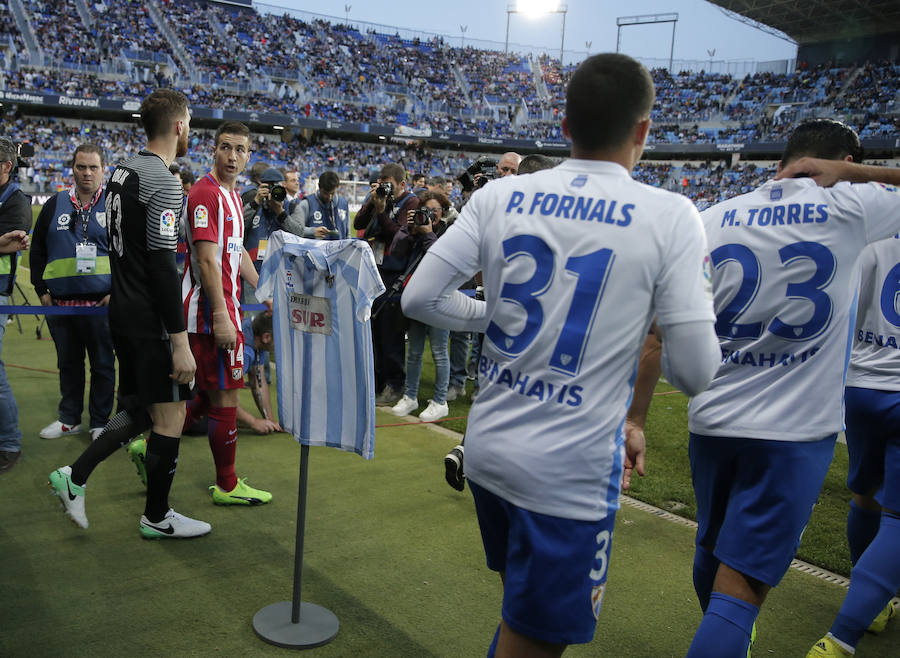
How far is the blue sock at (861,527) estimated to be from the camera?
305 centimetres

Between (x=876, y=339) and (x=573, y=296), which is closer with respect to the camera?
(x=573, y=296)

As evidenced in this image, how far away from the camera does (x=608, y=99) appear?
155 cm

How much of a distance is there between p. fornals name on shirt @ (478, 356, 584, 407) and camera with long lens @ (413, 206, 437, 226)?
459 centimetres

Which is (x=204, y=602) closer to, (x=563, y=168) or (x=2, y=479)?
(x=2, y=479)

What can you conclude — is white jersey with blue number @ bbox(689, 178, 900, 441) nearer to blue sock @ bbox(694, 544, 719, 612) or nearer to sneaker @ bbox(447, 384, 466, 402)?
blue sock @ bbox(694, 544, 719, 612)

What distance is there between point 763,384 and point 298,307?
1.78m

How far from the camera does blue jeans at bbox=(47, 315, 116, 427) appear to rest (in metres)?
5.05

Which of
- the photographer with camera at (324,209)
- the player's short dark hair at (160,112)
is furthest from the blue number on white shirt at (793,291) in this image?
the photographer with camera at (324,209)

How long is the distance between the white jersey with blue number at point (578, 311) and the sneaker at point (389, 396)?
5168 mm

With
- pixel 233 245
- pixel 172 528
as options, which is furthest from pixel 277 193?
pixel 172 528

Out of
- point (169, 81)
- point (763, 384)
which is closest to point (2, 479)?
point (763, 384)

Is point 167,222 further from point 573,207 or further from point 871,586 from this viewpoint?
point 871,586

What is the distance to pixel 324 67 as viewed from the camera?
162 feet

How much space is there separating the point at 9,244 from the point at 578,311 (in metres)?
4.10
